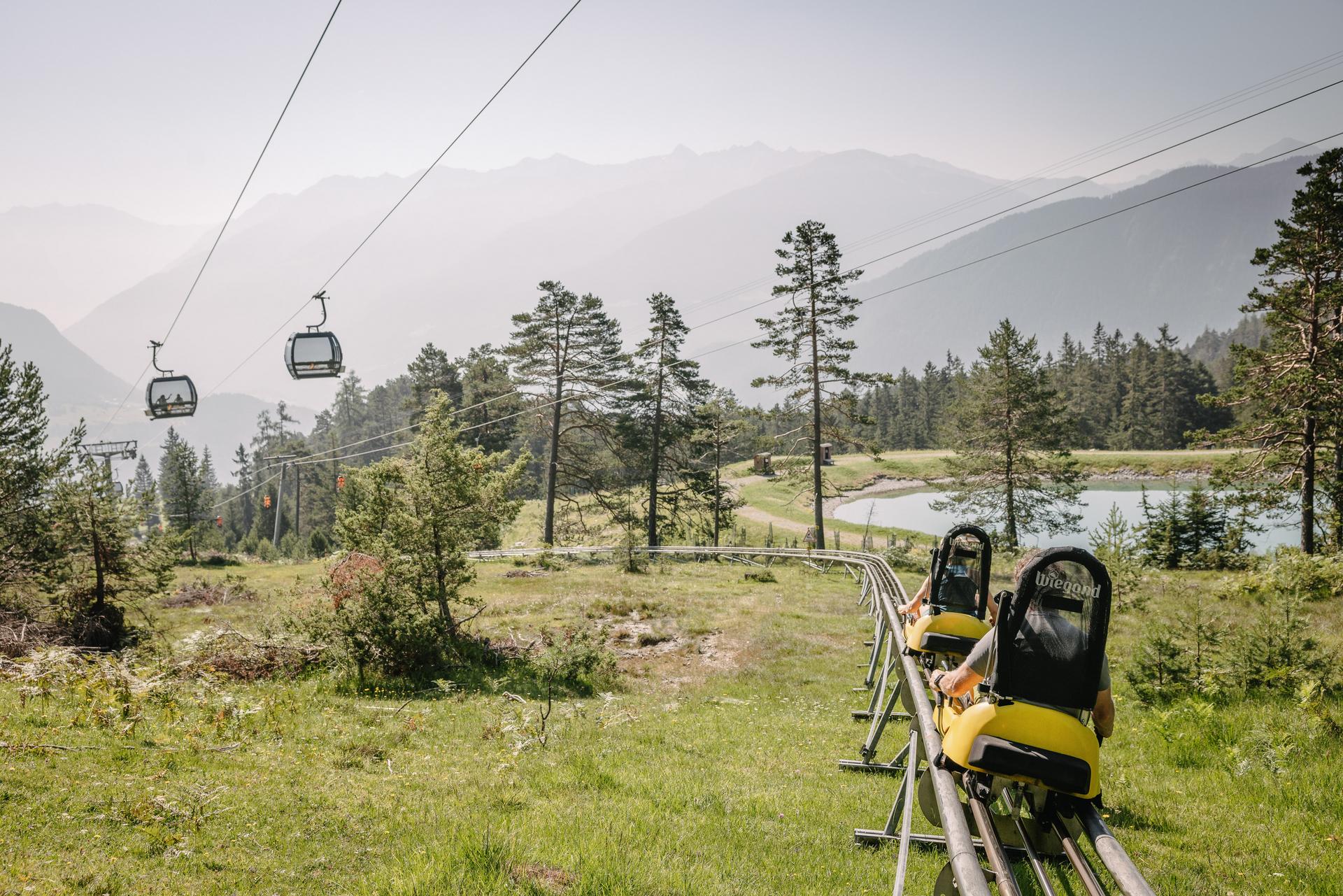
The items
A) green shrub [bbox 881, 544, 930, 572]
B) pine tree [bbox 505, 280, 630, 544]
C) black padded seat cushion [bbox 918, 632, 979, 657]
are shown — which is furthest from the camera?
pine tree [bbox 505, 280, 630, 544]

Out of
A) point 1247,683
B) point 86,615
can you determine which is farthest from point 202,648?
point 1247,683

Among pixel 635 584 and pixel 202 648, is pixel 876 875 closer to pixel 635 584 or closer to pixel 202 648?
pixel 202 648

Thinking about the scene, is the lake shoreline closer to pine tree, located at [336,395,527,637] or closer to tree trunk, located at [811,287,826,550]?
tree trunk, located at [811,287,826,550]

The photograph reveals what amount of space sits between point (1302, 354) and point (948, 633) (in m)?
28.2

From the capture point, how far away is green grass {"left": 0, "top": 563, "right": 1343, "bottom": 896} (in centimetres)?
533

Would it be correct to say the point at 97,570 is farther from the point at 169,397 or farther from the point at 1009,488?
the point at 1009,488

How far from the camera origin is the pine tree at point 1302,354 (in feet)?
80.4

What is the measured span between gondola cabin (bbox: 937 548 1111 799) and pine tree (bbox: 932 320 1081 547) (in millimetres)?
39616

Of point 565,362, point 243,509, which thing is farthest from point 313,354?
point 243,509

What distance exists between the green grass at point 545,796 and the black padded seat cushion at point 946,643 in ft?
5.72

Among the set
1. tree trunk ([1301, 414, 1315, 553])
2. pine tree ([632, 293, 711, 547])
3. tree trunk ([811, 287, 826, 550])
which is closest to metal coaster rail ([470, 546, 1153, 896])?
tree trunk ([1301, 414, 1315, 553])

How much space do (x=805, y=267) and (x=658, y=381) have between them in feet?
40.0

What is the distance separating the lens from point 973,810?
3.61m

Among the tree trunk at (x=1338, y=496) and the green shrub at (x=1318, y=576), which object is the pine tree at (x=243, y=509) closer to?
the green shrub at (x=1318, y=576)
